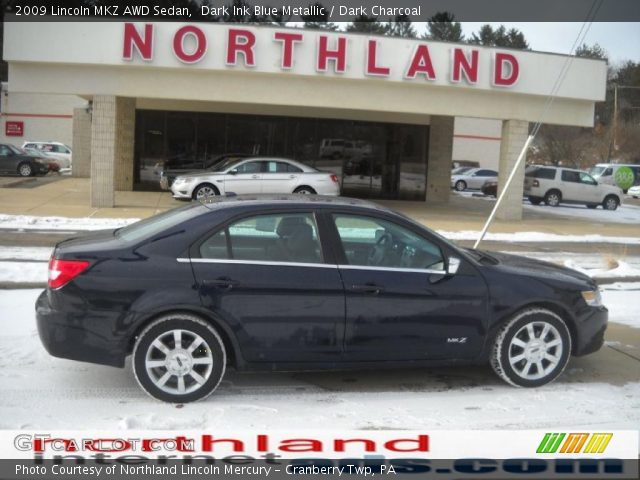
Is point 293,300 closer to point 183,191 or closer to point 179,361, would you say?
point 179,361

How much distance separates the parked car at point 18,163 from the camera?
105 ft

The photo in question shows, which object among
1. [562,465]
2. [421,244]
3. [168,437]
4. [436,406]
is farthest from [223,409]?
[562,465]

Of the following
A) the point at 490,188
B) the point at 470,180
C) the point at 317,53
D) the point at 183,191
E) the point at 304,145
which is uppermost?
the point at 317,53

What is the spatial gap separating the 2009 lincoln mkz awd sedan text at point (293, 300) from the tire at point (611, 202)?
24.6m

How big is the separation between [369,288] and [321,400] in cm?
90

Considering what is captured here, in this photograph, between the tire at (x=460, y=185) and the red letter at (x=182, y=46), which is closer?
the red letter at (x=182, y=46)

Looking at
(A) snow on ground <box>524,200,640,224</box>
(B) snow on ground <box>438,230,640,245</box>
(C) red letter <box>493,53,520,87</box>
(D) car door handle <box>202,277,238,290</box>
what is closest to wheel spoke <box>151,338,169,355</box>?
(D) car door handle <box>202,277,238,290</box>

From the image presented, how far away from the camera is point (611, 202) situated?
96.4 ft

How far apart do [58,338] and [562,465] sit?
11.1ft

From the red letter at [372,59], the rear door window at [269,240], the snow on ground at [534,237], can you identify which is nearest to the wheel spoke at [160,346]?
the rear door window at [269,240]

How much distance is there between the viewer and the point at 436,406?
5.74 meters

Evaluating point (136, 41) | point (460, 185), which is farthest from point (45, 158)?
point (460, 185)

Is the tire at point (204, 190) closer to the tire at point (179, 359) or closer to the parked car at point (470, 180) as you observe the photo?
the tire at point (179, 359)

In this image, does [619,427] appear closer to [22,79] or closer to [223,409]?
[223,409]
